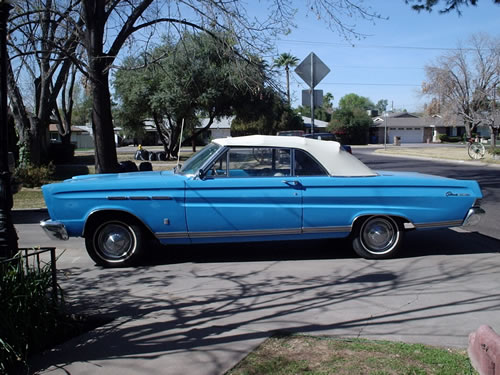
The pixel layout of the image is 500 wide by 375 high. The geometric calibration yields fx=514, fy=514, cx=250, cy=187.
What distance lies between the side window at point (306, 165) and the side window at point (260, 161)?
14 centimetres

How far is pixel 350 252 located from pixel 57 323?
4.50 metres

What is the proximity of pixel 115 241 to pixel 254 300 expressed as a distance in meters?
2.34

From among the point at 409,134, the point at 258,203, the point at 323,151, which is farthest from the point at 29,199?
the point at 409,134

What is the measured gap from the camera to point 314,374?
3.61m

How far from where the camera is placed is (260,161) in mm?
6988

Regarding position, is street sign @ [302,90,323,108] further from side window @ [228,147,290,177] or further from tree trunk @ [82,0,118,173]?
tree trunk @ [82,0,118,173]

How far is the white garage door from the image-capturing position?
78312 mm

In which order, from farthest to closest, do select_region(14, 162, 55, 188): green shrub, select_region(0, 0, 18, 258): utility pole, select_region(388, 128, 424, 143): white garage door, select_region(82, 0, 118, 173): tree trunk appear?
1. select_region(388, 128, 424, 143): white garage door
2. select_region(14, 162, 55, 188): green shrub
3. select_region(82, 0, 118, 173): tree trunk
4. select_region(0, 0, 18, 258): utility pole

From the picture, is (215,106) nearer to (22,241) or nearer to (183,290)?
(22,241)

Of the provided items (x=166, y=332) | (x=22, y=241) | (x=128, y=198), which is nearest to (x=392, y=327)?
(x=166, y=332)

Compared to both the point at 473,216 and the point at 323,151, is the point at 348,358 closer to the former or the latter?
the point at 323,151

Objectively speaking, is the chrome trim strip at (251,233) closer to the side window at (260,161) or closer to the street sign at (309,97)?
the side window at (260,161)

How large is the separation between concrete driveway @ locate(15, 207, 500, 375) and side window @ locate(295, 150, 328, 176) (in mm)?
1244

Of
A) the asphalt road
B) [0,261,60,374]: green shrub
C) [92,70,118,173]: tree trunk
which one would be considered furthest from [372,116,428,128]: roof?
[0,261,60,374]: green shrub
